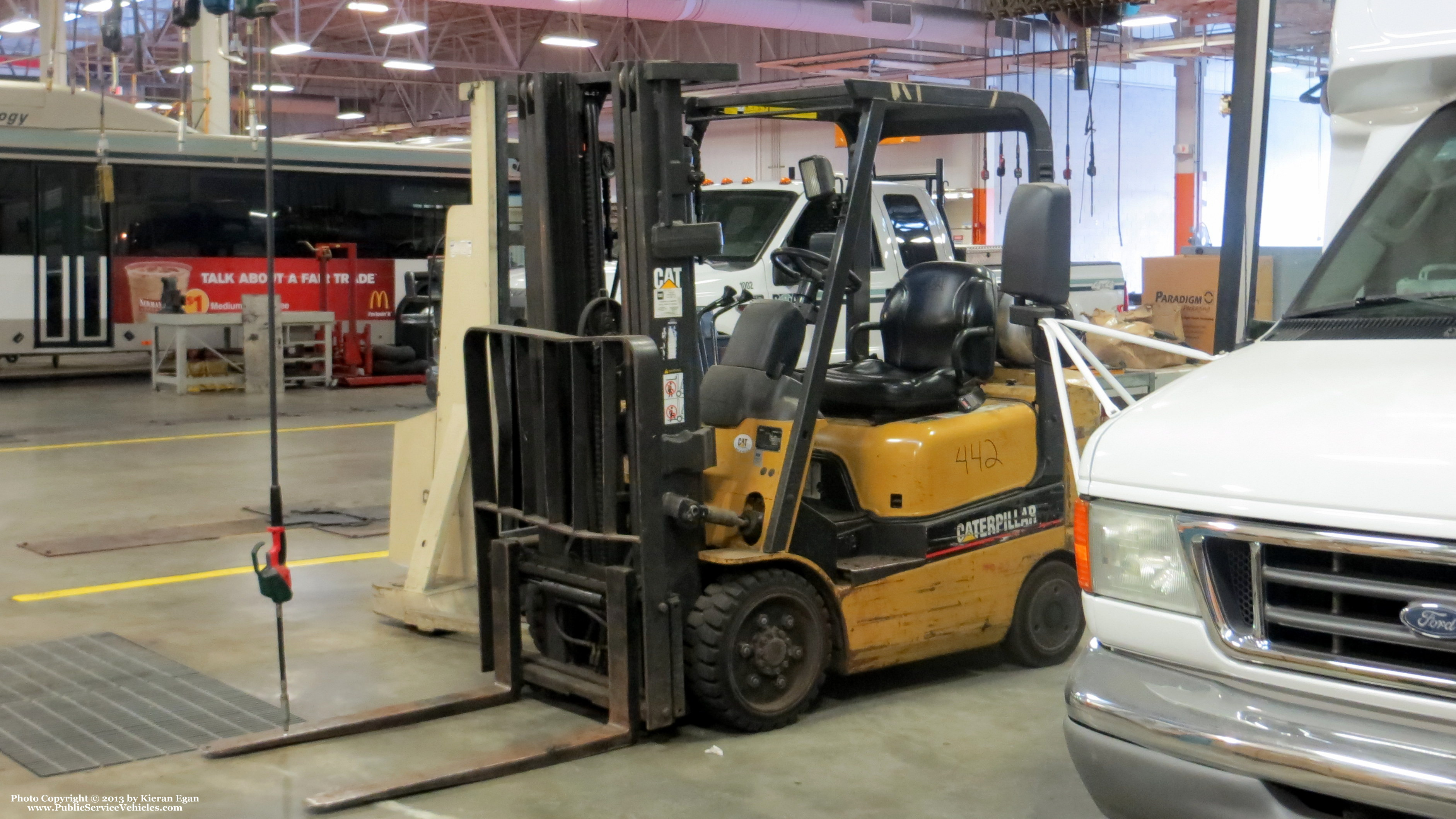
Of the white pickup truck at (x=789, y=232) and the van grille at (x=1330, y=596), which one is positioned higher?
the white pickup truck at (x=789, y=232)

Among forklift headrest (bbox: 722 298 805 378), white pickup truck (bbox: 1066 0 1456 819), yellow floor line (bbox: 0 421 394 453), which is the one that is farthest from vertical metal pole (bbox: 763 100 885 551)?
yellow floor line (bbox: 0 421 394 453)

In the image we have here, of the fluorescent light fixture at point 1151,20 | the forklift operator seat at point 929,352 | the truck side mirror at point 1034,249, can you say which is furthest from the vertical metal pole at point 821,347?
the fluorescent light fixture at point 1151,20

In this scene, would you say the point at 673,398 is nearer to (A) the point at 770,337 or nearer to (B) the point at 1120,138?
(A) the point at 770,337

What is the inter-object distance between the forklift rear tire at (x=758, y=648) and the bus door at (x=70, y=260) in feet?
54.0

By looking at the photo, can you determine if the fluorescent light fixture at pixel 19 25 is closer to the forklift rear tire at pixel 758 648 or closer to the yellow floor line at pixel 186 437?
the yellow floor line at pixel 186 437

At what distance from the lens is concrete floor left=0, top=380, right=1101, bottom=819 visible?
435 centimetres

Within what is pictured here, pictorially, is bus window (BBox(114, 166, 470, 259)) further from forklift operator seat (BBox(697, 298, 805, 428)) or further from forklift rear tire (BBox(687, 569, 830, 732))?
forklift rear tire (BBox(687, 569, 830, 732))

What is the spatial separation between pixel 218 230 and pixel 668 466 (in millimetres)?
16811

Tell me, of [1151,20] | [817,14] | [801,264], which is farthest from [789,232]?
[817,14]

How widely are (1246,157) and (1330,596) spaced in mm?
1990

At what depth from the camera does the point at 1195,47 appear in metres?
24.0

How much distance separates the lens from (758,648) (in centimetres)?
494

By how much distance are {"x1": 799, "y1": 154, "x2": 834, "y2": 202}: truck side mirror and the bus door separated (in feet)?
52.8

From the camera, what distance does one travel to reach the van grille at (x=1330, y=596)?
8.64ft
